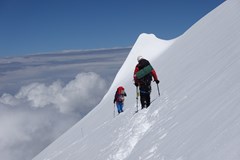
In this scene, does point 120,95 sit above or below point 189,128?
above

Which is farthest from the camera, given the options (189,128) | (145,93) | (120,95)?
(120,95)

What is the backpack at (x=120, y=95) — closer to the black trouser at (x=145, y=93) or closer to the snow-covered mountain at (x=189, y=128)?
the snow-covered mountain at (x=189, y=128)

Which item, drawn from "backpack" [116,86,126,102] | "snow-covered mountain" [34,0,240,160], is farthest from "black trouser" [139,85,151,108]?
"backpack" [116,86,126,102]

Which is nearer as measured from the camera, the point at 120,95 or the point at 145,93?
the point at 145,93

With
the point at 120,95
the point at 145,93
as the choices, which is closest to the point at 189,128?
the point at 145,93

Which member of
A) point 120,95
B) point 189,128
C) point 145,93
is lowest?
point 189,128

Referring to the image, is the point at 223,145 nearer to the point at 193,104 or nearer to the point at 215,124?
the point at 215,124

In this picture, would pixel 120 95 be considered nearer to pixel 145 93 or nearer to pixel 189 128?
pixel 145 93

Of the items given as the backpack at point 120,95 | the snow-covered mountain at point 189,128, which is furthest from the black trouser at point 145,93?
the backpack at point 120,95

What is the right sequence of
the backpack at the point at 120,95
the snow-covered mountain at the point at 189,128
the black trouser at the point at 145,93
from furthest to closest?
1. the backpack at the point at 120,95
2. the black trouser at the point at 145,93
3. the snow-covered mountain at the point at 189,128

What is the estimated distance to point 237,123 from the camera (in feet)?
18.8

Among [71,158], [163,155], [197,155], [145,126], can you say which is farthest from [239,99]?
[71,158]

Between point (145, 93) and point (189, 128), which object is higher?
point (145, 93)

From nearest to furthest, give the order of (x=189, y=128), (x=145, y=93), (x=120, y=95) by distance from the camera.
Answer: (x=189, y=128), (x=145, y=93), (x=120, y=95)
